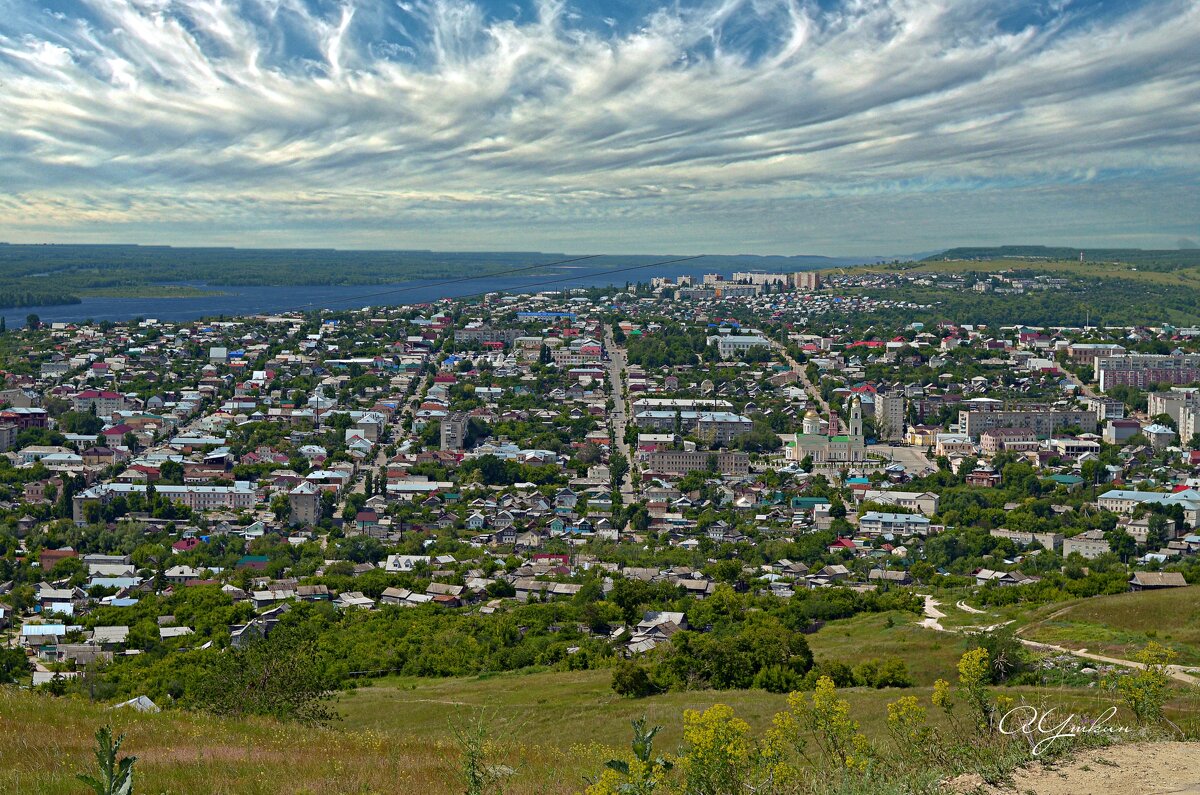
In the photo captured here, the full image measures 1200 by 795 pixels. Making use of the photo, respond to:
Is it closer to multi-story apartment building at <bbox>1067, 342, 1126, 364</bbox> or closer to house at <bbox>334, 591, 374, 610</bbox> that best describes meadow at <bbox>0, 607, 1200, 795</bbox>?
house at <bbox>334, 591, 374, 610</bbox>

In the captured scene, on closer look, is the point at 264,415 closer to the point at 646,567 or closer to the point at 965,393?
the point at 646,567

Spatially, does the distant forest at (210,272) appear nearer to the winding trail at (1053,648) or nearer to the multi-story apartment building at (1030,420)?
the multi-story apartment building at (1030,420)

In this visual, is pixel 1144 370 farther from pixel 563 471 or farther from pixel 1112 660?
pixel 1112 660

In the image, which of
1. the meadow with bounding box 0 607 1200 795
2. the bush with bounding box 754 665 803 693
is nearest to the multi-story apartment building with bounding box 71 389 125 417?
the meadow with bounding box 0 607 1200 795

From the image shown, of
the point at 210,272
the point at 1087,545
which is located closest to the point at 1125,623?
the point at 1087,545

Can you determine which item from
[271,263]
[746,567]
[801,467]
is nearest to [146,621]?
[746,567]

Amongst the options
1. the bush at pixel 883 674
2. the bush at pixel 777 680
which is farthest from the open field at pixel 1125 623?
the bush at pixel 777 680
